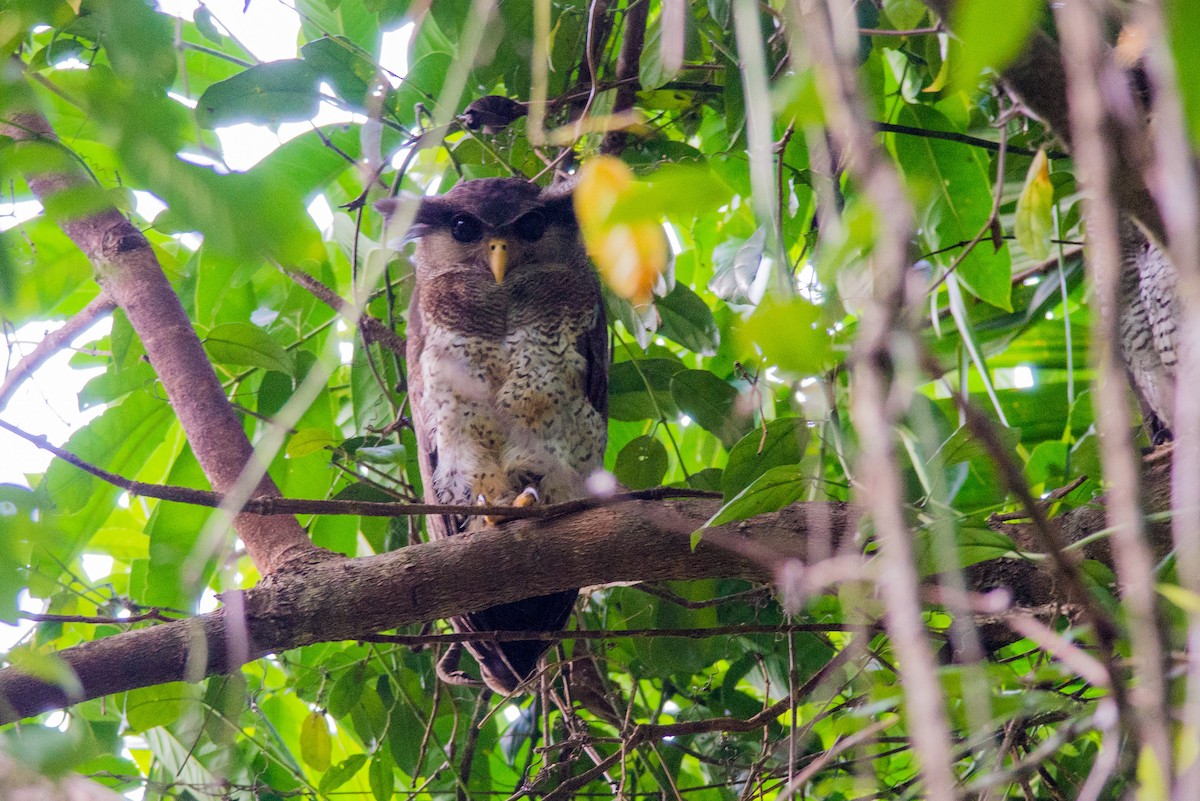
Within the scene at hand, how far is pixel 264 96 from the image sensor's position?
1772 mm

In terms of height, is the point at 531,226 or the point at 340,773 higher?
the point at 531,226

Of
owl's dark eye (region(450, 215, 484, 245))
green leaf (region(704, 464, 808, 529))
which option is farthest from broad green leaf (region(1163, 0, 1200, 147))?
owl's dark eye (region(450, 215, 484, 245))

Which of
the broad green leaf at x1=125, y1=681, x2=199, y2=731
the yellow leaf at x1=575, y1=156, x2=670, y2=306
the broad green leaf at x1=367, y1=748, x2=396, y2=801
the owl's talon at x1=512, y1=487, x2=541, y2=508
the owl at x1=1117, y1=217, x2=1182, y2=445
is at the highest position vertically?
the yellow leaf at x1=575, y1=156, x2=670, y2=306

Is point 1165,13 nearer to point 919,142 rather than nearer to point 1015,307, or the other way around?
point 919,142

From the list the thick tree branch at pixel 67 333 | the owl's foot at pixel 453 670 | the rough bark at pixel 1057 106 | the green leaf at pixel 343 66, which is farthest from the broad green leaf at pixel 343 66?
the rough bark at pixel 1057 106

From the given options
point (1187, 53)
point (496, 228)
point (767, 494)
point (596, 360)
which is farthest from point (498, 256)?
point (1187, 53)

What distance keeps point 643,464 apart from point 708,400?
19cm

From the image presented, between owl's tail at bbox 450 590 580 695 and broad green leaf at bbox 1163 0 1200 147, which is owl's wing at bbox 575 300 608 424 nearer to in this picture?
owl's tail at bbox 450 590 580 695

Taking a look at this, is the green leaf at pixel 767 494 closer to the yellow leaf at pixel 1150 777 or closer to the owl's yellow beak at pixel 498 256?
the yellow leaf at pixel 1150 777

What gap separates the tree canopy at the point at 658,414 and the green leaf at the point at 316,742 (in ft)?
0.07

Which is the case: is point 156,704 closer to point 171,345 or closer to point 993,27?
point 171,345

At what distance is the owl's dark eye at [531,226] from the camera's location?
89.6 inches

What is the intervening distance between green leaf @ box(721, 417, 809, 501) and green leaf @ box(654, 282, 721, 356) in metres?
0.43

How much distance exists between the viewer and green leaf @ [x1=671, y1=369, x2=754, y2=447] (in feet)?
6.06
